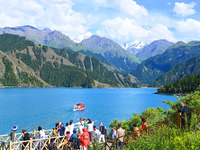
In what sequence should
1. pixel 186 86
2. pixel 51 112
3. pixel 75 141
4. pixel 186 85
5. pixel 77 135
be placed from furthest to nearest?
pixel 186 85 < pixel 186 86 < pixel 51 112 < pixel 77 135 < pixel 75 141

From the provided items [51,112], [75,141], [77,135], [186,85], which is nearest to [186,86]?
[186,85]

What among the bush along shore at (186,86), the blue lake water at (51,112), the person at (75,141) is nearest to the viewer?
the person at (75,141)

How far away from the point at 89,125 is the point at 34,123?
159 ft

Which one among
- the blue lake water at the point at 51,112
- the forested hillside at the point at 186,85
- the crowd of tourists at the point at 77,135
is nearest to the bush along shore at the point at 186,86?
the forested hillside at the point at 186,85

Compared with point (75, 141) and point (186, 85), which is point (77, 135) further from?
point (186, 85)

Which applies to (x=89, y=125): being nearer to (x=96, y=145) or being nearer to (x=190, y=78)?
(x=96, y=145)

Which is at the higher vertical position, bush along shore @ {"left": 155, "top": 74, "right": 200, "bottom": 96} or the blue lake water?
bush along shore @ {"left": 155, "top": 74, "right": 200, "bottom": 96}

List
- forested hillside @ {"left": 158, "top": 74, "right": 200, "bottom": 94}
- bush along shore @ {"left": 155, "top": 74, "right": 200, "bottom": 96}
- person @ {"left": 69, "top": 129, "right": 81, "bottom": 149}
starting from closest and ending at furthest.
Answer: person @ {"left": 69, "top": 129, "right": 81, "bottom": 149} < forested hillside @ {"left": 158, "top": 74, "right": 200, "bottom": 94} < bush along shore @ {"left": 155, "top": 74, "right": 200, "bottom": 96}

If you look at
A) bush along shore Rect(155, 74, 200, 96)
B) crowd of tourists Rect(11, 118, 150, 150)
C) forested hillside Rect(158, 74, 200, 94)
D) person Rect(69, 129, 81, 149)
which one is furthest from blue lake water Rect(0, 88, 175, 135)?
forested hillside Rect(158, 74, 200, 94)

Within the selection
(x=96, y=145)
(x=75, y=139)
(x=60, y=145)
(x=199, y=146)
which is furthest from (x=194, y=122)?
(x=60, y=145)

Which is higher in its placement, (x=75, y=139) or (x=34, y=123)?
(x=75, y=139)

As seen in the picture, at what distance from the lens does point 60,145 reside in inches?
719

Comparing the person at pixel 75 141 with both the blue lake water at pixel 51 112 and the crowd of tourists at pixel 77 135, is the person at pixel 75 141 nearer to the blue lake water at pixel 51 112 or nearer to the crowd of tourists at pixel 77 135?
the crowd of tourists at pixel 77 135

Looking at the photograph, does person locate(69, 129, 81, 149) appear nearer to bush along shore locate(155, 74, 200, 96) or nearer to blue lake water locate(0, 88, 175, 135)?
blue lake water locate(0, 88, 175, 135)
